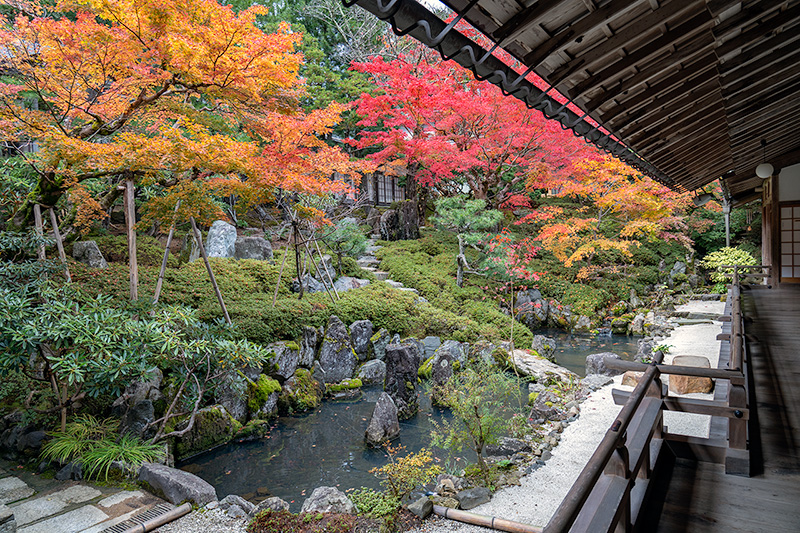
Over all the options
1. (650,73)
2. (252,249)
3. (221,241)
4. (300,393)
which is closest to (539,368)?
(300,393)

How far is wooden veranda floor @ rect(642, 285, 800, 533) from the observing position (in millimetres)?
2293

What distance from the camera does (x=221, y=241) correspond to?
11758 millimetres

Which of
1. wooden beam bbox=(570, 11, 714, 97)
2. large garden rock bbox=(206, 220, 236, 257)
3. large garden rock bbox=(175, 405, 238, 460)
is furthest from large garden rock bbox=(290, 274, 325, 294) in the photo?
wooden beam bbox=(570, 11, 714, 97)

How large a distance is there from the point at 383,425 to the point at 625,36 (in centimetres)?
570

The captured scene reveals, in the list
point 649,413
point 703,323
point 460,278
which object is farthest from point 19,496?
point 703,323

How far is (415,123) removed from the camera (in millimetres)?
13875

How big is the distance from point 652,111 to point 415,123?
1160 cm

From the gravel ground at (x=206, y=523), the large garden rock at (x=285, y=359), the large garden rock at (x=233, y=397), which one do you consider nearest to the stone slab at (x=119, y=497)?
the gravel ground at (x=206, y=523)

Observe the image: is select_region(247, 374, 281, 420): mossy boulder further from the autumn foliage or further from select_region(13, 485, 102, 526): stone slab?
the autumn foliage

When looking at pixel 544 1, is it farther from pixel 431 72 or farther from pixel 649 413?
pixel 431 72

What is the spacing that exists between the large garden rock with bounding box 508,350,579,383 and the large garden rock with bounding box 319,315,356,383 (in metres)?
3.36

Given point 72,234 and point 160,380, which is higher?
point 72,234

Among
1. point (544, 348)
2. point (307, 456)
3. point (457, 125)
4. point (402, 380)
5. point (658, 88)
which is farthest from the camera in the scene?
point (457, 125)

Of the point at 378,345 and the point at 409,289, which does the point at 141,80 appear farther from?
the point at 409,289
